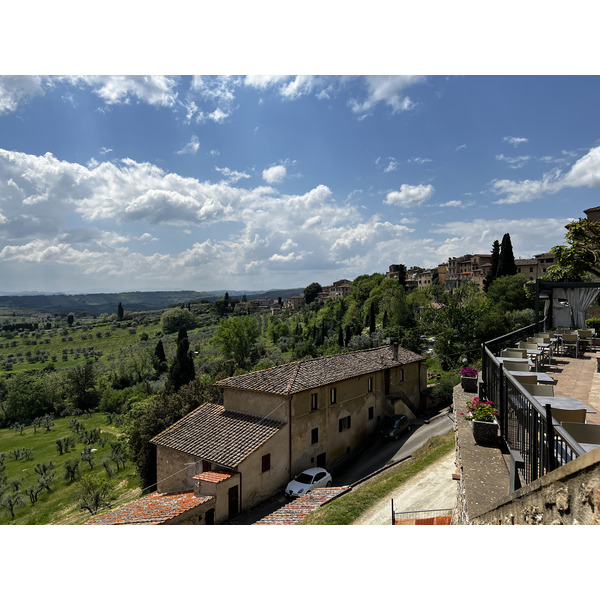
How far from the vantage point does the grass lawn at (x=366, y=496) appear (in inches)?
351

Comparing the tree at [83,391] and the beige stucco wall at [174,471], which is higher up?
the beige stucco wall at [174,471]

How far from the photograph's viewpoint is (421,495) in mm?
9391

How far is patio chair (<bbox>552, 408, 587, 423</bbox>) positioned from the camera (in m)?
3.52

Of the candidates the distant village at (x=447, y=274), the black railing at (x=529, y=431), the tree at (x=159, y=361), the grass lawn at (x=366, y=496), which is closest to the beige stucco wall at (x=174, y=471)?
the grass lawn at (x=366, y=496)

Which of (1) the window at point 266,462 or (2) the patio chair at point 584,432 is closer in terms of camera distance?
(2) the patio chair at point 584,432

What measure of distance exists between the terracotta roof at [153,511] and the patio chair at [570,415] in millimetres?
9925

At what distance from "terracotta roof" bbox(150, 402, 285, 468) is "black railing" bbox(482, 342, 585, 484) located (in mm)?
Answer: 10431

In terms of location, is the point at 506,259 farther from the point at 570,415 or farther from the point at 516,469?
the point at 516,469

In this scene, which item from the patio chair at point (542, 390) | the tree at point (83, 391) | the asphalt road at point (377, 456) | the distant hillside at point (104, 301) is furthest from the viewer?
the distant hillside at point (104, 301)

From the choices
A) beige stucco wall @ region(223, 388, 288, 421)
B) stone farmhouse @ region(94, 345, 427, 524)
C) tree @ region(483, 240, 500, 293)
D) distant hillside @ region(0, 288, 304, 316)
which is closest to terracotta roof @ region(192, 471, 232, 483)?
stone farmhouse @ region(94, 345, 427, 524)

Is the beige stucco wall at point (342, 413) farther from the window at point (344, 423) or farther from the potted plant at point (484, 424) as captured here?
the potted plant at point (484, 424)

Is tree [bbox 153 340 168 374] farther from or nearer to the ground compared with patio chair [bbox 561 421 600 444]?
nearer to the ground

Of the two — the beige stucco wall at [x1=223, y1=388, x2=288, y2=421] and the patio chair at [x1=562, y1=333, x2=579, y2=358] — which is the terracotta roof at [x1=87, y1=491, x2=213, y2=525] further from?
the patio chair at [x1=562, y1=333, x2=579, y2=358]

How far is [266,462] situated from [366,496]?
4987 millimetres
